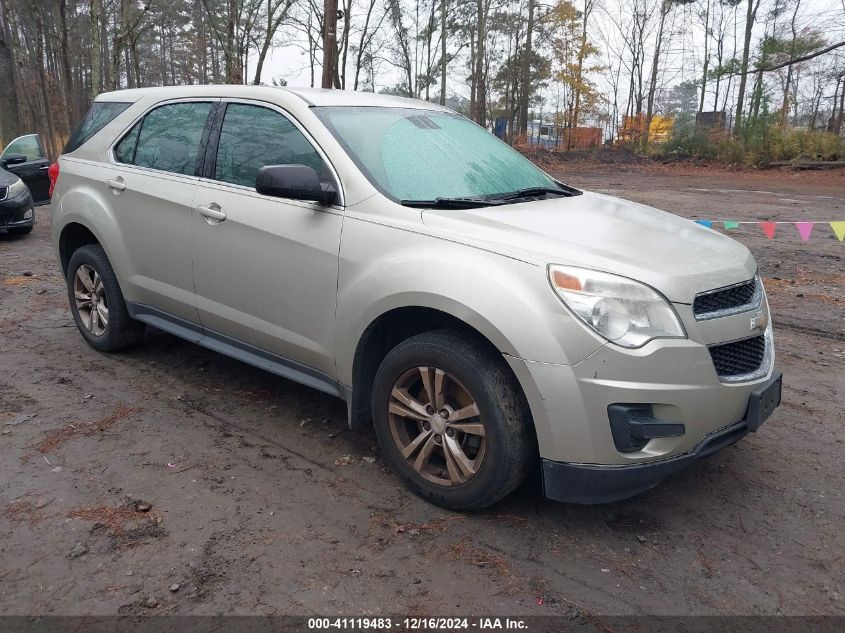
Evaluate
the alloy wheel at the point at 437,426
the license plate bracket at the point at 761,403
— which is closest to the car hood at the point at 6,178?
the alloy wheel at the point at 437,426

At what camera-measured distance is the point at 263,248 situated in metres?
3.74

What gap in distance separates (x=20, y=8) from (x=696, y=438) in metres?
33.9

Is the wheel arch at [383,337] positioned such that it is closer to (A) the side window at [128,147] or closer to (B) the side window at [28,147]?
(A) the side window at [128,147]

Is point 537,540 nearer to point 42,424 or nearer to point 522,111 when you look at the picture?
point 42,424

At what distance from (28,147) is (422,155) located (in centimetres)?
1135

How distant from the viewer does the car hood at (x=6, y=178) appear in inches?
405

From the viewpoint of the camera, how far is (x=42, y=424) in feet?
13.4

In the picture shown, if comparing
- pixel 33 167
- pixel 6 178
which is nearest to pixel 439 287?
pixel 6 178

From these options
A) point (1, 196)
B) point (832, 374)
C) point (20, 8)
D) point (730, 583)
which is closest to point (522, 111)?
point (20, 8)

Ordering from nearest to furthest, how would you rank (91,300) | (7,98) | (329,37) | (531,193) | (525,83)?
(531,193) < (91,300) < (329,37) < (7,98) < (525,83)

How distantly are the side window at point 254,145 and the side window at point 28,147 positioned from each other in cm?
998

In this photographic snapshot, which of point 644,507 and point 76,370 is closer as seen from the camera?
point 644,507

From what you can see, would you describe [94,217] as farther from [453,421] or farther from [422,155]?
[453,421]

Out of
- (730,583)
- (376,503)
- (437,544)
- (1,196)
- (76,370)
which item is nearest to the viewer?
(730,583)
